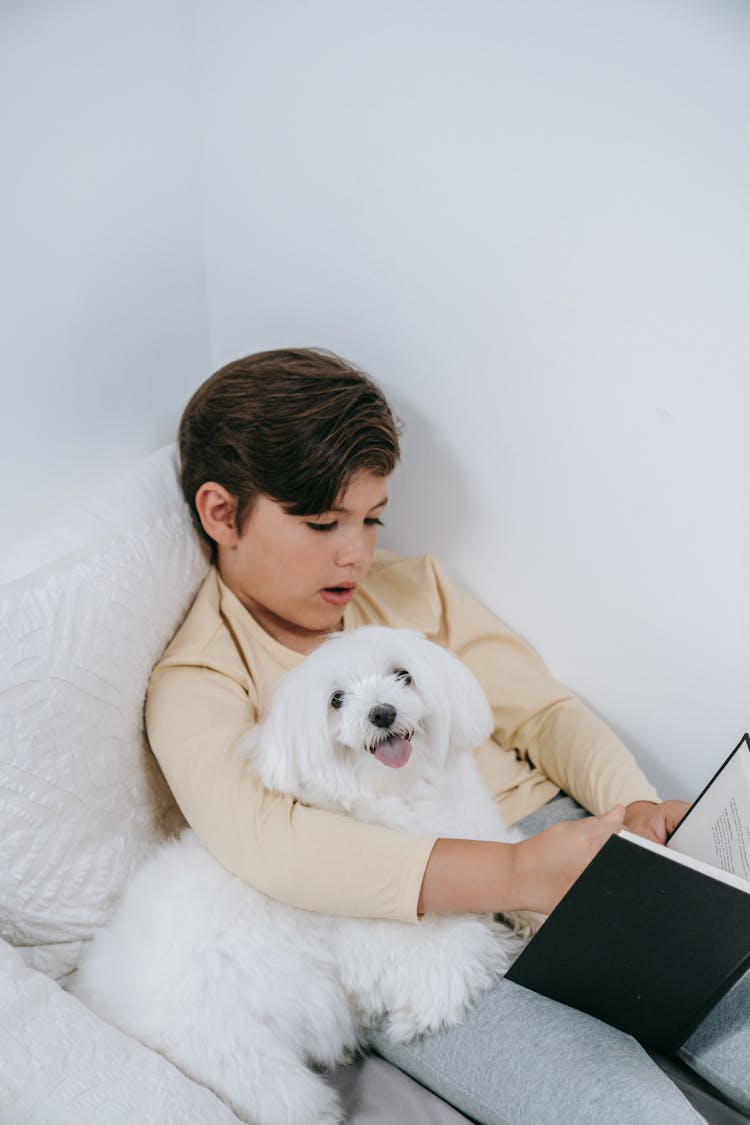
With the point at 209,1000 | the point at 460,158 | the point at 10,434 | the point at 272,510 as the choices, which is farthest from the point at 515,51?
the point at 209,1000

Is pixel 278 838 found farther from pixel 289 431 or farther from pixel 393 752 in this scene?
pixel 289 431

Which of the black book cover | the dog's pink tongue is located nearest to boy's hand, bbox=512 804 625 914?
the black book cover

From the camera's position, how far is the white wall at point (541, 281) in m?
1.18

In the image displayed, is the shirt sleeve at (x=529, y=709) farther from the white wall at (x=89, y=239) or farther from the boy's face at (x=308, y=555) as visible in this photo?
the white wall at (x=89, y=239)

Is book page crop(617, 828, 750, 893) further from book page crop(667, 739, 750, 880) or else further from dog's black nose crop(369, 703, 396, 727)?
dog's black nose crop(369, 703, 396, 727)

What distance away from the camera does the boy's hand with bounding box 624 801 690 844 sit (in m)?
1.12

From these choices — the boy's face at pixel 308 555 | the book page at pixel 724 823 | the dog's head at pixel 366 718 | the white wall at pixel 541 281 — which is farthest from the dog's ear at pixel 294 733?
the white wall at pixel 541 281

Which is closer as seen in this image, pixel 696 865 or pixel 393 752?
pixel 696 865

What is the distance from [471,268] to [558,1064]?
3.16 ft

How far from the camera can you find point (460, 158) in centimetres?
129

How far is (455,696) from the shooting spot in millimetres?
1037

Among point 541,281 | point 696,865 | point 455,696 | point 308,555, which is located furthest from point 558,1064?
point 541,281

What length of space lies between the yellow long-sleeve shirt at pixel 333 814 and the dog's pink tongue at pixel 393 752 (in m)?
0.08

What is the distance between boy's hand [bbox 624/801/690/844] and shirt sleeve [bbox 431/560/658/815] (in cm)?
13
